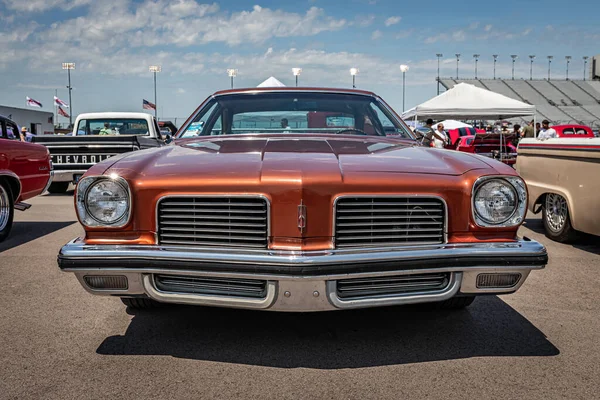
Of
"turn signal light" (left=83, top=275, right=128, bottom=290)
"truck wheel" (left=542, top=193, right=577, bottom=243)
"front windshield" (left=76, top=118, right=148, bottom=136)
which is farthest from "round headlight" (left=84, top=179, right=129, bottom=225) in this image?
"front windshield" (left=76, top=118, right=148, bottom=136)

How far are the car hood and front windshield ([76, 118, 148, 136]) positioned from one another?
8.62 m

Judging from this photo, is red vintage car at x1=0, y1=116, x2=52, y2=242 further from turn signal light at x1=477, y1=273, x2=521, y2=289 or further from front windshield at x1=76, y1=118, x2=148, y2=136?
turn signal light at x1=477, y1=273, x2=521, y2=289

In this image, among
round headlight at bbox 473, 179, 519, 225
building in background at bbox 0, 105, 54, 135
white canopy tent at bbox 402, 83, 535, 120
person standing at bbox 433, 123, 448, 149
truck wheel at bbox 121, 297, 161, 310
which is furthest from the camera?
building in background at bbox 0, 105, 54, 135

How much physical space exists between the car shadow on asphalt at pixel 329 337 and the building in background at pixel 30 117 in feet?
148

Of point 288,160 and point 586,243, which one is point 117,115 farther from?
point 288,160

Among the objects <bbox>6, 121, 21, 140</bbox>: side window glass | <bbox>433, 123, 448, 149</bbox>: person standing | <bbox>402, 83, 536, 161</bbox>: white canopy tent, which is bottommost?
<bbox>433, 123, 448, 149</bbox>: person standing

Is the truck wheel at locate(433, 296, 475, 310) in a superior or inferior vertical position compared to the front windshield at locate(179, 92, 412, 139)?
inferior

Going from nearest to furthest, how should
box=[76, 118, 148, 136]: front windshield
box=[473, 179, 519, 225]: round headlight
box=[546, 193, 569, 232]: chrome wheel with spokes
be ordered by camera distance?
box=[473, 179, 519, 225]: round headlight
box=[546, 193, 569, 232]: chrome wheel with spokes
box=[76, 118, 148, 136]: front windshield

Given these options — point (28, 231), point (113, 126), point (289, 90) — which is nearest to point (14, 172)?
point (28, 231)

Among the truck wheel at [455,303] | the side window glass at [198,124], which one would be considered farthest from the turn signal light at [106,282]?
the truck wheel at [455,303]

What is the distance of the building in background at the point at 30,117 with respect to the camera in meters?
45.8

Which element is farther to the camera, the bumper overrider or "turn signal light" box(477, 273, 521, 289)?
"turn signal light" box(477, 273, 521, 289)

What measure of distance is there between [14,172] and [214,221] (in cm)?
485

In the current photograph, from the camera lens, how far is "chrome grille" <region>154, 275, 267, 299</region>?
2.78 meters
